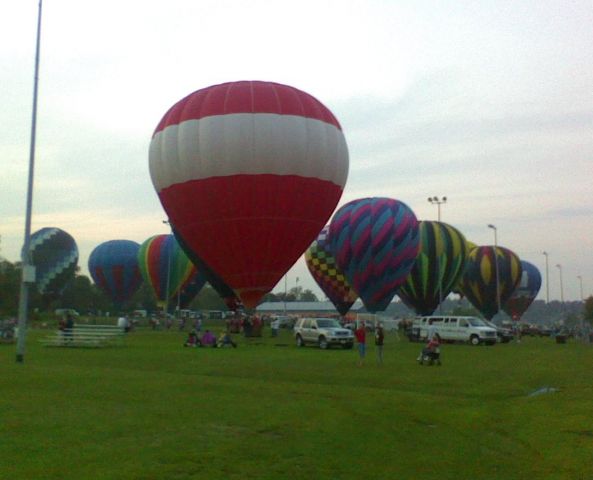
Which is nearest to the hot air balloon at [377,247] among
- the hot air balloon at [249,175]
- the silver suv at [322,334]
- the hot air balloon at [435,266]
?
the hot air balloon at [435,266]

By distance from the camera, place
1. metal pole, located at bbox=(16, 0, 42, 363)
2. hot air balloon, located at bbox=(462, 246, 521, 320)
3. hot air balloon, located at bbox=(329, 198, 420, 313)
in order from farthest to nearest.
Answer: hot air balloon, located at bbox=(462, 246, 521, 320)
hot air balloon, located at bbox=(329, 198, 420, 313)
metal pole, located at bbox=(16, 0, 42, 363)

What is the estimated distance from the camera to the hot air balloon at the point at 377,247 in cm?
5306

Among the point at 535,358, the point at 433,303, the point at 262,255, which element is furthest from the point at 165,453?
the point at 433,303

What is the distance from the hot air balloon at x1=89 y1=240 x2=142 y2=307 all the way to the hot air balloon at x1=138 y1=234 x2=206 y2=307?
9599 millimetres

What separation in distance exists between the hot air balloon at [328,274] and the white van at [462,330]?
66.5 ft

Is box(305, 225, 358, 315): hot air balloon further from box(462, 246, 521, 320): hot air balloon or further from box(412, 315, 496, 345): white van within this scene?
box(412, 315, 496, 345): white van

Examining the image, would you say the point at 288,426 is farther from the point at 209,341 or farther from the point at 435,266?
the point at 435,266

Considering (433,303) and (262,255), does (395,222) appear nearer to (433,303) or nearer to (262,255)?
(433,303)

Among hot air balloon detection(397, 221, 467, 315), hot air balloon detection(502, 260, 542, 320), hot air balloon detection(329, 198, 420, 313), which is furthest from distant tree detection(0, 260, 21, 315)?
hot air balloon detection(502, 260, 542, 320)

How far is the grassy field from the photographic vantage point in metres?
8.69

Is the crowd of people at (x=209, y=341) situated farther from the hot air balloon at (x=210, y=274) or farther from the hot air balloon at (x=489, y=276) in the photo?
the hot air balloon at (x=489, y=276)

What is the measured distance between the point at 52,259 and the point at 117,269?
25.3ft

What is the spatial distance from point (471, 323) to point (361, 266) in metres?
12.2

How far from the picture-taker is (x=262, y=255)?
36625 millimetres
